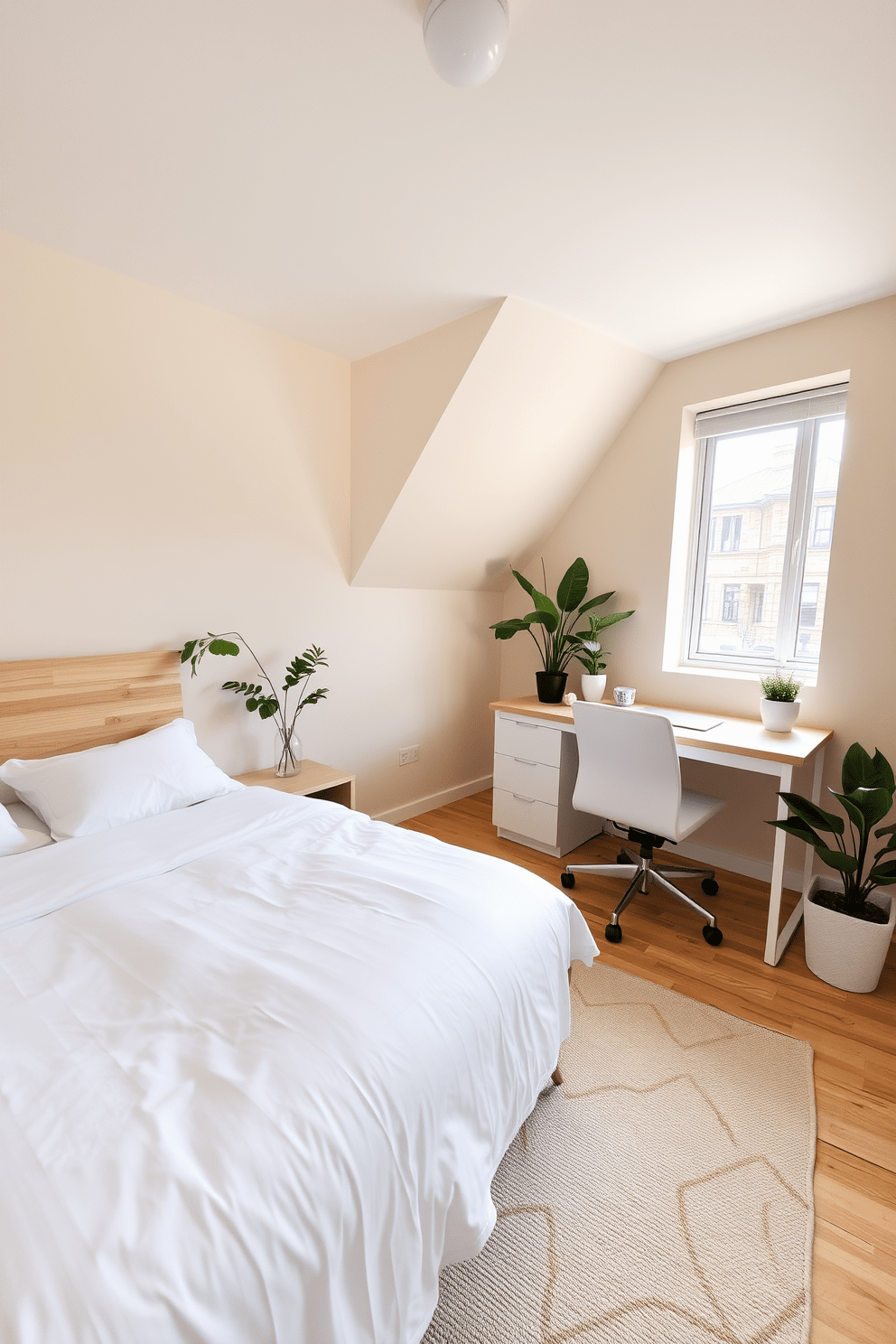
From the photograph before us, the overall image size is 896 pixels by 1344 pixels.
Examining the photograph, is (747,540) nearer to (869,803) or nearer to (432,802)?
(869,803)

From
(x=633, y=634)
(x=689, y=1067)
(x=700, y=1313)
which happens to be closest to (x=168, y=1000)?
(x=700, y=1313)

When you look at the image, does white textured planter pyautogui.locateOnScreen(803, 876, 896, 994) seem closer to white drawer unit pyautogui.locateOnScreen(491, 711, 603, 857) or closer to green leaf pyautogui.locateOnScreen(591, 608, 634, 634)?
white drawer unit pyautogui.locateOnScreen(491, 711, 603, 857)

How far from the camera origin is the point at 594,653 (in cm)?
325

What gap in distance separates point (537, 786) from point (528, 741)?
0.24 meters

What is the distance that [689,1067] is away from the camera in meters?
1.77

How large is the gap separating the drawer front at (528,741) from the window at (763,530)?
90 centimetres

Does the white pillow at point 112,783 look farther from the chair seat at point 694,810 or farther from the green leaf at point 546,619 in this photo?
the green leaf at point 546,619

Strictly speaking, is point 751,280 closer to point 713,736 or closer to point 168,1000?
point 713,736

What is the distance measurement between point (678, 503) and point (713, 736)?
130 cm

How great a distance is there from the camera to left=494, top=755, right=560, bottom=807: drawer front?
308 centimetres

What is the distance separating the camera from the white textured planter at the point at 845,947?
81.1 inches

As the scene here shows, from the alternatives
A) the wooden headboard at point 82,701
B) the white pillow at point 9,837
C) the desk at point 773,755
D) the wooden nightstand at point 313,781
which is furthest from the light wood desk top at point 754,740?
the white pillow at point 9,837

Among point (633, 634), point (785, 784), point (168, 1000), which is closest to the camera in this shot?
point (168, 1000)

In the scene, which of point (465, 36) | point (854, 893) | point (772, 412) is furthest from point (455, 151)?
point (854, 893)
